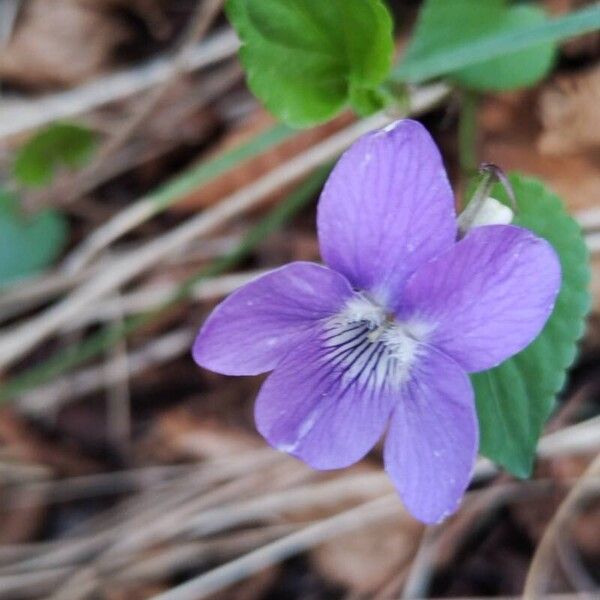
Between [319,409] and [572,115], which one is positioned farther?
[572,115]

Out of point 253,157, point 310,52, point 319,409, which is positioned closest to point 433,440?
point 319,409

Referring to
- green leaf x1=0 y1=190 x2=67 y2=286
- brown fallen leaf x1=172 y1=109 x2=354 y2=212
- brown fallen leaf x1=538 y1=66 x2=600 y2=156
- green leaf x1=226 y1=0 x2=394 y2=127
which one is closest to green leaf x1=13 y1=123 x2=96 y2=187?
green leaf x1=0 y1=190 x2=67 y2=286

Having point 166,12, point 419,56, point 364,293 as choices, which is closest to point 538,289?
point 364,293

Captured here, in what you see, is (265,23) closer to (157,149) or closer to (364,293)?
(364,293)

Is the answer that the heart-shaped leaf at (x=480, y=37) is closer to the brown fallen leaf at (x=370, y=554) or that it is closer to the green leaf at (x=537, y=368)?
the green leaf at (x=537, y=368)

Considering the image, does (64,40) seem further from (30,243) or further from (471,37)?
(471,37)

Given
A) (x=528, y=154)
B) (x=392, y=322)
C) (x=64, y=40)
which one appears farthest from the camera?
(x=64, y=40)

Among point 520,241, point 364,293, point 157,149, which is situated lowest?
point 157,149
